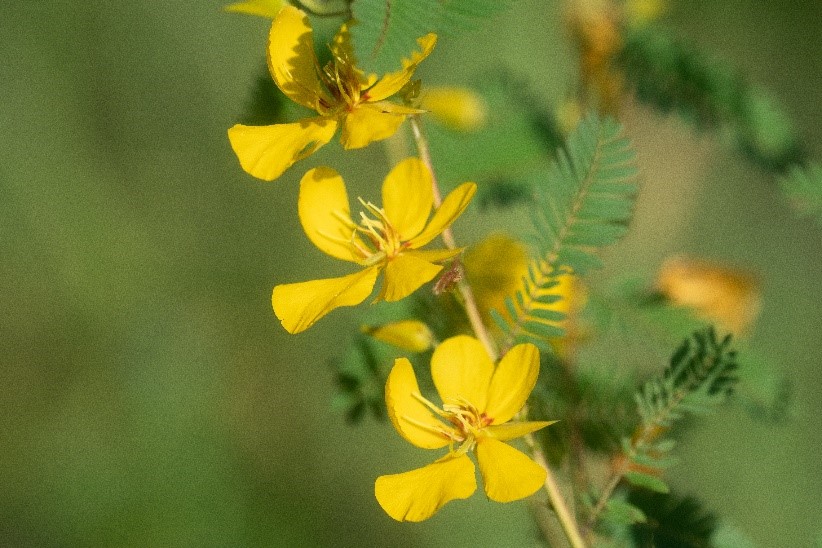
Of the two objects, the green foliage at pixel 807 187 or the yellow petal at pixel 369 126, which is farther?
the green foliage at pixel 807 187

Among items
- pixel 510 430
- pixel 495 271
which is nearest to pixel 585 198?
pixel 495 271

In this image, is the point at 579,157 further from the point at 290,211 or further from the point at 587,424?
the point at 290,211

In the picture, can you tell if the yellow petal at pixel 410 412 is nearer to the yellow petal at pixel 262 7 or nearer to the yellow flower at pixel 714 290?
the yellow petal at pixel 262 7

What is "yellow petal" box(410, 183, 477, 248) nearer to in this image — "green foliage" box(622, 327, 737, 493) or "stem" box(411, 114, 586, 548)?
"stem" box(411, 114, 586, 548)

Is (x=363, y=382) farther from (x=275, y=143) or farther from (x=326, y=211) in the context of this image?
(x=275, y=143)

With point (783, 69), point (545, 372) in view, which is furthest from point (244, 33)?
point (545, 372)

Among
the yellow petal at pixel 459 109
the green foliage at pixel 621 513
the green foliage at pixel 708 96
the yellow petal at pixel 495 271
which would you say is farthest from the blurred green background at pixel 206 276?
the green foliage at pixel 621 513
